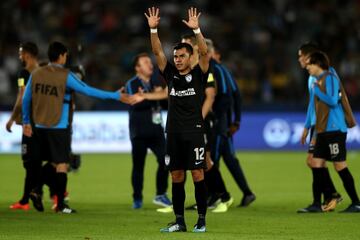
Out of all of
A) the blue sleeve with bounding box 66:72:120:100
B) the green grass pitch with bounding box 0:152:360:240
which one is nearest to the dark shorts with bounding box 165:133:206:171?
the green grass pitch with bounding box 0:152:360:240

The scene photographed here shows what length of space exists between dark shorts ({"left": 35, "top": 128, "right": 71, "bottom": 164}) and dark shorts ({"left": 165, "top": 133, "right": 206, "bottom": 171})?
2.69m

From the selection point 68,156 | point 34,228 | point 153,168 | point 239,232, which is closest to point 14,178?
point 153,168

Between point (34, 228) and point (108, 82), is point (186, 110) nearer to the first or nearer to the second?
point (34, 228)

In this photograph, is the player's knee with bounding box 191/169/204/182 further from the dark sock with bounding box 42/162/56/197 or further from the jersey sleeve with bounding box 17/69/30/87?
the jersey sleeve with bounding box 17/69/30/87

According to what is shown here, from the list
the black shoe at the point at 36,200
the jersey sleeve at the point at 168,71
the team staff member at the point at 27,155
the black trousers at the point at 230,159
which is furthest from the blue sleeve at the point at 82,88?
the jersey sleeve at the point at 168,71

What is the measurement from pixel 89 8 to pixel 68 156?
16.4 meters

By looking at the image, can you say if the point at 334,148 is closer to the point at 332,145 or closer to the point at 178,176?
the point at 332,145

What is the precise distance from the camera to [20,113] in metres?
14.7

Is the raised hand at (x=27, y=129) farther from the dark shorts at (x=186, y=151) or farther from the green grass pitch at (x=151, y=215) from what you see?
the dark shorts at (x=186, y=151)

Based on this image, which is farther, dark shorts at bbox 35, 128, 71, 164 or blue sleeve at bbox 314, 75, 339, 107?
dark shorts at bbox 35, 128, 71, 164

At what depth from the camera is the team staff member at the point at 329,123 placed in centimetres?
1336

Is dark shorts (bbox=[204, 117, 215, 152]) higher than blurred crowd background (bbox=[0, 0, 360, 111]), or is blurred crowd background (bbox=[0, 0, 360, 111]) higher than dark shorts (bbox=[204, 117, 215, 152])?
blurred crowd background (bbox=[0, 0, 360, 111])

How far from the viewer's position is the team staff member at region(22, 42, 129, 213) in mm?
13445

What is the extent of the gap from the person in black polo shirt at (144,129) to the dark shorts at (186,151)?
3082 mm
